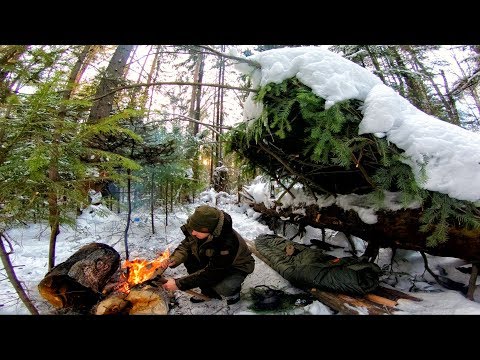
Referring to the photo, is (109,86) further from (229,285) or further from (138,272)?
(229,285)

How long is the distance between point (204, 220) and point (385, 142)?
234 centimetres

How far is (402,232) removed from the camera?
9.55 ft

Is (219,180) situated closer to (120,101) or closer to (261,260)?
(120,101)

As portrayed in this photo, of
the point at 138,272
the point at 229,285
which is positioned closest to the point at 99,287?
the point at 138,272

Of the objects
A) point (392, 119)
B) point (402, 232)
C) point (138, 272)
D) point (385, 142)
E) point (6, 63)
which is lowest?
point (138, 272)

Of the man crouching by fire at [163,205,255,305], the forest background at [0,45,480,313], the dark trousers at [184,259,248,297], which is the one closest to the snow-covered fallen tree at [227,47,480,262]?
the forest background at [0,45,480,313]

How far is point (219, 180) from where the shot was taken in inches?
477

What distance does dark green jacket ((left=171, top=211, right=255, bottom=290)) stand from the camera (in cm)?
309

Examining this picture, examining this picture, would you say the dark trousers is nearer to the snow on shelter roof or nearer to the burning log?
the burning log

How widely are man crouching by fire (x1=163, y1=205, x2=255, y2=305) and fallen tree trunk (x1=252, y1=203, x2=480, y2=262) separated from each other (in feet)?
5.50

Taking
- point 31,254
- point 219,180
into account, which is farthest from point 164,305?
point 219,180

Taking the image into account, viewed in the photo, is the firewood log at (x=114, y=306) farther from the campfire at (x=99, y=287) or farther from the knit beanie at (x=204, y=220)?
the knit beanie at (x=204, y=220)

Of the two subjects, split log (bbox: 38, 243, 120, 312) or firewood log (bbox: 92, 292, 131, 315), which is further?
split log (bbox: 38, 243, 120, 312)
